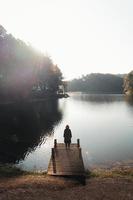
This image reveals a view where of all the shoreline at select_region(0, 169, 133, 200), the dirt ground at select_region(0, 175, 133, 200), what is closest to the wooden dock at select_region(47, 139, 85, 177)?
the shoreline at select_region(0, 169, 133, 200)

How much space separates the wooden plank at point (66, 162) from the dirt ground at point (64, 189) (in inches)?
69.1

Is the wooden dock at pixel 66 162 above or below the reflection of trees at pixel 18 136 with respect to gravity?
above

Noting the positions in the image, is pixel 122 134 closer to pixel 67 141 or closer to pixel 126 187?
pixel 67 141

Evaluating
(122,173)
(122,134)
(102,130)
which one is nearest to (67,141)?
(122,173)

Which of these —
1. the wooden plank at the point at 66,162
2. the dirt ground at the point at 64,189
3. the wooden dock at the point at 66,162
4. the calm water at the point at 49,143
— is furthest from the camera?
the calm water at the point at 49,143

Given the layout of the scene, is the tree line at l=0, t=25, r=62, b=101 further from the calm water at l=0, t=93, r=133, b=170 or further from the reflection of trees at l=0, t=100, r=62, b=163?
the calm water at l=0, t=93, r=133, b=170

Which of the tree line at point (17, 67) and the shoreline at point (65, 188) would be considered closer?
the shoreline at point (65, 188)

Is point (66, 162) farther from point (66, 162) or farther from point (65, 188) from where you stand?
point (65, 188)

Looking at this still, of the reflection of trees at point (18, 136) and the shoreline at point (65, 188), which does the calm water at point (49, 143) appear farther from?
the shoreline at point (65, 188)

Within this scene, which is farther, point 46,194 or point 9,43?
point 9,43

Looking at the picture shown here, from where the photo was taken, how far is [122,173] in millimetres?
24734

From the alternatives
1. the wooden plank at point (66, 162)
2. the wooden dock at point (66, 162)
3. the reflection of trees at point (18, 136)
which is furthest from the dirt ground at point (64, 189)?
the reflection of trees at point (18, 136)

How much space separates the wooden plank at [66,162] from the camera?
925 inches

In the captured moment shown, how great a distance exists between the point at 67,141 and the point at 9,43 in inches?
2920
